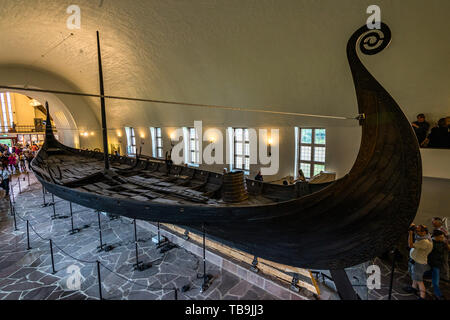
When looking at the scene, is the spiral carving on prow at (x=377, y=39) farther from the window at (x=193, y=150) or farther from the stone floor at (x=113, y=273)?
the window at (x=193, y=150)

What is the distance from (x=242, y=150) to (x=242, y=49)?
458cm

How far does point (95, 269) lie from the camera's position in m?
4.69

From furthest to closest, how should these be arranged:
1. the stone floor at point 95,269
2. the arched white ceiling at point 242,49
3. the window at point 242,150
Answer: the window at point 242,150, the arched white ceiling at point 242,49, the stone floor at point 95,269

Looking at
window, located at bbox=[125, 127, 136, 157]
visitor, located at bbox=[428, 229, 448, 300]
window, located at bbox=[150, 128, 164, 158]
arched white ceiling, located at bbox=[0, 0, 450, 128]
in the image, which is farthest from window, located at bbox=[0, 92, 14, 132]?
visitor, located at bbox=[428, 229, 448, 300]

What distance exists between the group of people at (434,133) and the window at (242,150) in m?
6.05

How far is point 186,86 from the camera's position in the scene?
1013 centimetres

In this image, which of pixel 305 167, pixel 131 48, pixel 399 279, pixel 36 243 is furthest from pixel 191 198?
pixel 131 48

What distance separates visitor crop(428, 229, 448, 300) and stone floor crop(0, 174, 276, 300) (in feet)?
9.54

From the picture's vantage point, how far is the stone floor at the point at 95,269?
13.1 feet

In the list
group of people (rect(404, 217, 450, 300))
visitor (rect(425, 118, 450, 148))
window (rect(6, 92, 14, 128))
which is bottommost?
group of people (rect(404, 217, 450, 300))

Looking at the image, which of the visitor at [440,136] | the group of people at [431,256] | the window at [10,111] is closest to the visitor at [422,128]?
the visitor at [440,136]

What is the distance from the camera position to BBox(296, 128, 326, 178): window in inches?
333

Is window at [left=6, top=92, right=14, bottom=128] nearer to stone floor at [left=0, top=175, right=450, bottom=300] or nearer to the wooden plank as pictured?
stone floor at [left=0, top=175, right=450, bottom=300]

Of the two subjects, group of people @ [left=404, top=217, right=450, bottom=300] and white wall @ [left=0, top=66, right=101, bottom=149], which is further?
white wall @ [left=0, top=66, right=101, bottom=149]
